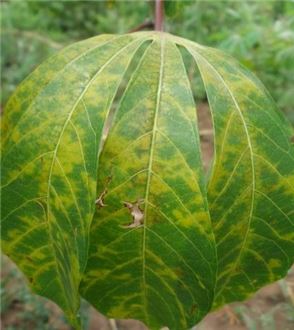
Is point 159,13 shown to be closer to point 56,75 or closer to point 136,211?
point 56,75

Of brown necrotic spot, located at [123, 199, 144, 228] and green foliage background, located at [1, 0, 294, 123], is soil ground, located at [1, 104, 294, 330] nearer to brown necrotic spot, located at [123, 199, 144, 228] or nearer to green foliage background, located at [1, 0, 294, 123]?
green foliage background, located at [1, 0, 294, 123]

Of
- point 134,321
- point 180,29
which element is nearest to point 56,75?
point 134,321

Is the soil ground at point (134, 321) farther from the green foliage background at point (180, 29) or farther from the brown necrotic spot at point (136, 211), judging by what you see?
the brown necrotic spot at point (136, 211)

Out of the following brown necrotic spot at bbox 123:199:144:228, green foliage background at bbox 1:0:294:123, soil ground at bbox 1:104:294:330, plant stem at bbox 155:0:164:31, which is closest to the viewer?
brown necrotic spot at bbox 123:199:144:228

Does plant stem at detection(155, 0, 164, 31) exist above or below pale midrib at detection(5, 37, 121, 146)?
above

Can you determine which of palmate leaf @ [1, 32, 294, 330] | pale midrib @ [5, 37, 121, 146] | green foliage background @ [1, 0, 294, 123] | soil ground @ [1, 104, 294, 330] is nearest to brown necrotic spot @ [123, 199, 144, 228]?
palmate leaf @ [1, 32, 294, 330]
